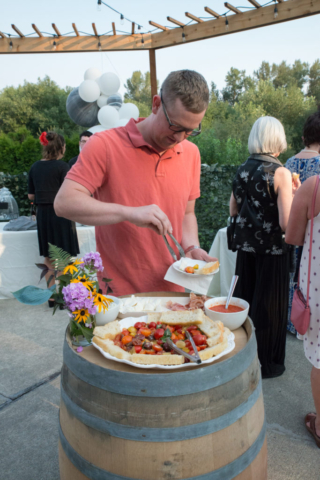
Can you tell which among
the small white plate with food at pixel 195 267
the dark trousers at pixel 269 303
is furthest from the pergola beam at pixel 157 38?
the small white plate with food at pixel 195 267

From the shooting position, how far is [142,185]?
5.32ft

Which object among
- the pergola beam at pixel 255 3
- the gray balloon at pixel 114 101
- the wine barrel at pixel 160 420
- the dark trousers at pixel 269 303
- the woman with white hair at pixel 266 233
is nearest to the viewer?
the wine barrel at pixel 160 420

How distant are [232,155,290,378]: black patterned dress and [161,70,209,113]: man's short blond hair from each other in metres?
1.33

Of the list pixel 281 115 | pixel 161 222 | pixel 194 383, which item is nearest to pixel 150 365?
pixel 194 383

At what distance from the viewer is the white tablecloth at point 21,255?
4555 millimetres

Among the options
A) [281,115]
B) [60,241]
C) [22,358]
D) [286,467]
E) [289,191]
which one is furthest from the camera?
[281,115]

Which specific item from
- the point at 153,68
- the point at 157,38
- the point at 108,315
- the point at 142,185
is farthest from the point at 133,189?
the point at 153,68

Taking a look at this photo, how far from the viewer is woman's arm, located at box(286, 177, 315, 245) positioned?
71.9 inches

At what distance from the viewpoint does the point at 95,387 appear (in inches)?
39.6

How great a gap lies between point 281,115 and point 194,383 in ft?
80.9

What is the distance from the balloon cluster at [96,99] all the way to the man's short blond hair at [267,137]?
441 cm

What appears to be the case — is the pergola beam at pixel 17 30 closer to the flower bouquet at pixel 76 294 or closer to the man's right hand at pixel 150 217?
the man's right hand at pixel 150 217

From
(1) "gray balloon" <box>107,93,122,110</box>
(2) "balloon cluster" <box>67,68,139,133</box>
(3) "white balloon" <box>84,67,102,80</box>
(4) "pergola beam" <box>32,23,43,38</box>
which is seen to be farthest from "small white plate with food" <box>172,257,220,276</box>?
(3) "white balloon" <box>84,67,102,80</box>

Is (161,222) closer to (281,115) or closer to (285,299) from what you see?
(285,299)
